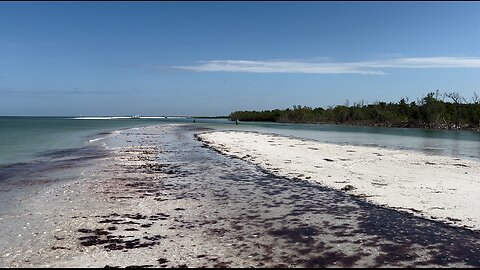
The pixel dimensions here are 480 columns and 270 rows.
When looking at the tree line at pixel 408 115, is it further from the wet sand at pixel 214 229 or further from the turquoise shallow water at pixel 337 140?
the wet sand at pixel 214 229

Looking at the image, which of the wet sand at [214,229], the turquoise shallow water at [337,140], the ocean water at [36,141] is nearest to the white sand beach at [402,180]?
the wet sand at [214,229]

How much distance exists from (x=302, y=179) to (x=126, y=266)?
11.3 meters

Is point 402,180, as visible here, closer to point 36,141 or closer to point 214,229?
point 214,229

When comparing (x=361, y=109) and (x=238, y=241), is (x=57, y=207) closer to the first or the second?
(x=238, y=241)

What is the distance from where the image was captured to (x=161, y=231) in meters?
9.52

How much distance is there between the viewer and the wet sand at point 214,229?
25.2 ft

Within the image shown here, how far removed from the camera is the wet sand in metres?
7.68

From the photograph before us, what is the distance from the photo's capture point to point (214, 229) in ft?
32.0

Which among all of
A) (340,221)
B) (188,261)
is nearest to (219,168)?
(340,221)

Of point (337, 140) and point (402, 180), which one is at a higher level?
point (402, 180)

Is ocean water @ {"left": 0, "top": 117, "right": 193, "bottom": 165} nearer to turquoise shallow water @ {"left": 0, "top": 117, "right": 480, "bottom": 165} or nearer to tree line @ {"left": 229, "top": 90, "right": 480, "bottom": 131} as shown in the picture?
turquoise shallow water @ {"left": 0, "top": 117, "right": 480, "bottom": 165}

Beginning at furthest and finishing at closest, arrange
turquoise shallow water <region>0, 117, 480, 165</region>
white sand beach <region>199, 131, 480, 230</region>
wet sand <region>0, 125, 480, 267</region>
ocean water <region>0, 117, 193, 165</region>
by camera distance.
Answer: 1. turquoise shallow water <region>0, 117, 480, 165</region>
2. ocean water <region>0, 117, 193, 165</region>
3. white sand beach <region>199, 131, 480, 230</region>
4. wet sand <region>0, 125, 480, 267</region>

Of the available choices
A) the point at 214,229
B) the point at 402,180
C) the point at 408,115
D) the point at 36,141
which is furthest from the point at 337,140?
the point at 408,115

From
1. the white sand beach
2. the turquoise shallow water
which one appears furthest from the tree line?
the white sand beach
